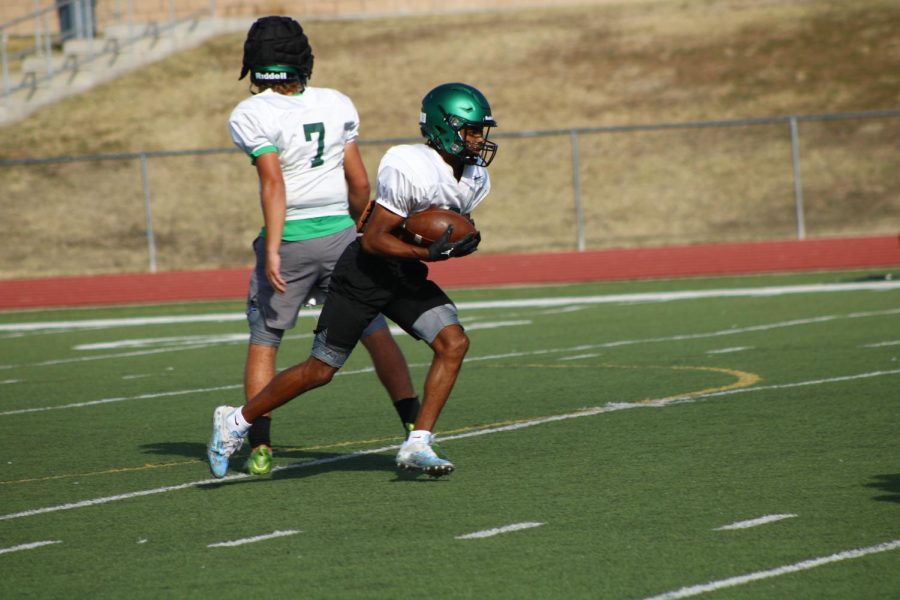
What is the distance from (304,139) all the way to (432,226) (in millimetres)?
1012

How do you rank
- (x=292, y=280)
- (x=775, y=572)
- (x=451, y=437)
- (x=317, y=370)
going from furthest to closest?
(x=451, y=437) → (x=292, y=280) → (x=317, y=370) → (x=775, y=572)

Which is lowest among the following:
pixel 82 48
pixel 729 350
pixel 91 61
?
pixel 729 350

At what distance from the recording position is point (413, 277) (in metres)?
7.05

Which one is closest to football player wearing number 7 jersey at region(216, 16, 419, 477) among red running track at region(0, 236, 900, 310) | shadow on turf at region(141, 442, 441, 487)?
shadow on turf at region(141, 442, 441, 487)

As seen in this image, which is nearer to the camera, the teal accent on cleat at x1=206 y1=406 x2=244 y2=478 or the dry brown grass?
the teal accent on cleat at x1=206 y1=406 x2=244 y2=478

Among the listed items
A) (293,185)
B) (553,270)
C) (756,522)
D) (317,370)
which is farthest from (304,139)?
(553,270)

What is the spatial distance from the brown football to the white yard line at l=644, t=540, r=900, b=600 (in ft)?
7.12

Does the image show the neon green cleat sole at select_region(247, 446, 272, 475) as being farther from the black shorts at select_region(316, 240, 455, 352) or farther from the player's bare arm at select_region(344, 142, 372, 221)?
the player's bare arm at select_region(344, 142, 372, 221)

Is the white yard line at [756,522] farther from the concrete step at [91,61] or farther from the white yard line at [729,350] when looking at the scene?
the concrete step at [91,61]

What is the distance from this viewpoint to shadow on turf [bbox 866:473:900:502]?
6.27 metres

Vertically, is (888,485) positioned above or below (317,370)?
below

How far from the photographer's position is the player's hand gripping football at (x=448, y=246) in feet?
21.9

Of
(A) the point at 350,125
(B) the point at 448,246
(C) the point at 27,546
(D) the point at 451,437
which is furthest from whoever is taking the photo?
(D) the point at 451,437

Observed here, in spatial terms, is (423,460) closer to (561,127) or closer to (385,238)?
(385,238)
